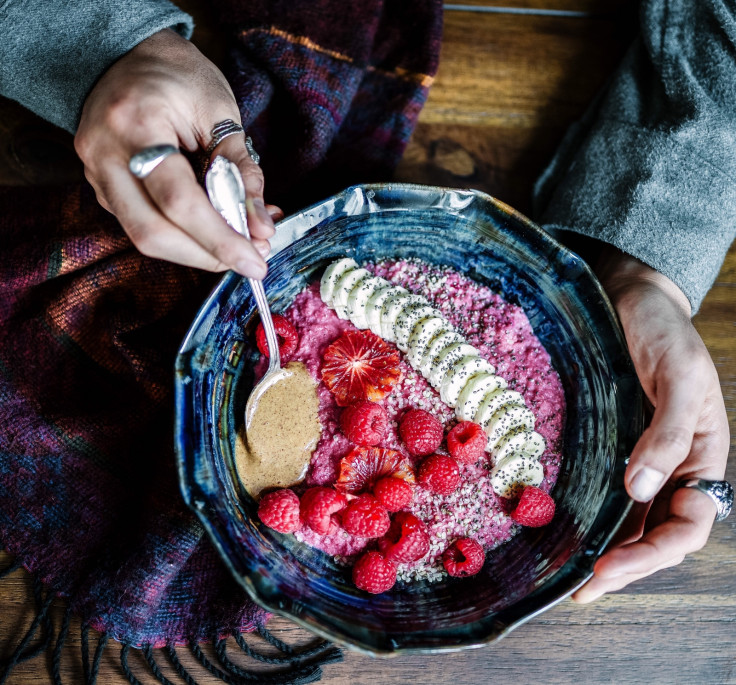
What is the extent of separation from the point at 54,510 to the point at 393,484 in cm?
65

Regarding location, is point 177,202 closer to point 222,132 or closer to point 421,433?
point 222,132

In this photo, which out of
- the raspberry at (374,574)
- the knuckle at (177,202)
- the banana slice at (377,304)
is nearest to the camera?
the knuckle at (177,202)

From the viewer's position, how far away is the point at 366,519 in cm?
106

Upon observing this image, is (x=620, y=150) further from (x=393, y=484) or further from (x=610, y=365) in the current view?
(x=393, y=484)

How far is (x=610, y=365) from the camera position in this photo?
108cm

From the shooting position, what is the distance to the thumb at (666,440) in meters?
0.97

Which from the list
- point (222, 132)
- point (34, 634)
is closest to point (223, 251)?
point (222, 132)

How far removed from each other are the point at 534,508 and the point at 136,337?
32.1 inches

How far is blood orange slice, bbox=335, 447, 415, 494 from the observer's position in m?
1.10

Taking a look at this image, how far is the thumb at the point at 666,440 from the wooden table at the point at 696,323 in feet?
1.24

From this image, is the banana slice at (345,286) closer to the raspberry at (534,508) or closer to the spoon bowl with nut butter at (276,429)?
the spoon bowl with nut butter at (276,429)

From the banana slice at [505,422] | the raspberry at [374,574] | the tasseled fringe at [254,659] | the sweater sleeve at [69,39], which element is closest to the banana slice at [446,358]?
the banana slice at [505,422]

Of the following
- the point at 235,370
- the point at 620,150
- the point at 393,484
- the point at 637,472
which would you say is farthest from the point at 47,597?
the point at 620,150

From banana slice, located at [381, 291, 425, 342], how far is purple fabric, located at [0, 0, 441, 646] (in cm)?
32
